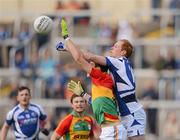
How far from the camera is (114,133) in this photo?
1197 cm

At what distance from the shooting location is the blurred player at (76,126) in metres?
13.5

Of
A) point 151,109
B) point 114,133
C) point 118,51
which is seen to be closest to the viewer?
point 114,133

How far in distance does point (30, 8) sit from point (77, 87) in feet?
46.7

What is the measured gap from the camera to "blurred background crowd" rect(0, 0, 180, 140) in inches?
874

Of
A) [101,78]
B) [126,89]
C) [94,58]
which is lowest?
[126,89]

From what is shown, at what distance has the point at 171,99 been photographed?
73.9 ft

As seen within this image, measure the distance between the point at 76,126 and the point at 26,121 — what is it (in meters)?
1.69

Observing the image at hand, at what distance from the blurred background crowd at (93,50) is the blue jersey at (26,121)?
19.3 feet

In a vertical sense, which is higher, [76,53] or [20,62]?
[20,62]

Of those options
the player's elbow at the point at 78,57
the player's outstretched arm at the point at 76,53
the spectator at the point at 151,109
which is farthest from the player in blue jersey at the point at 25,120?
the spectator at the point at 151,109

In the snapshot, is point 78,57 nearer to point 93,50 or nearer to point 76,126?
point 76,126

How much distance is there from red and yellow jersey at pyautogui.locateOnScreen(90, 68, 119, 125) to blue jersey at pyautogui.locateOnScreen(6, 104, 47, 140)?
313 cm

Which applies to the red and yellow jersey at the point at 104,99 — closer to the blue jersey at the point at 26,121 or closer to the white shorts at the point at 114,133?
the white shorts at the point at 114,133

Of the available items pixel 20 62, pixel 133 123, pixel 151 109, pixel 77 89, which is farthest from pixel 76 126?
pixel 20 62
